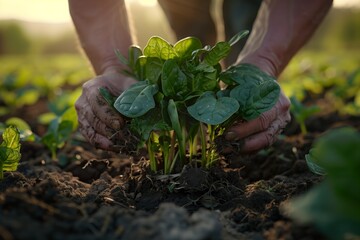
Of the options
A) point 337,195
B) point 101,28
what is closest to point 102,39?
point 101,28

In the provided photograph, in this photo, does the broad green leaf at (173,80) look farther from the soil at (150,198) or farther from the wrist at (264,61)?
the wrist at (264,61)

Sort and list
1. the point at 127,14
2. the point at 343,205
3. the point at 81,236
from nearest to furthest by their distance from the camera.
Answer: the point at 343,205
the point at 81,236
the point at 127,14

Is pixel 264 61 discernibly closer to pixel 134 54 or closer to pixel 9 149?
pixel 134 54

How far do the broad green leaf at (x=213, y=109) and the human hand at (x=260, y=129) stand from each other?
0.21 m

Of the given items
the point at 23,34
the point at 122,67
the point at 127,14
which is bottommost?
the point at 23,34

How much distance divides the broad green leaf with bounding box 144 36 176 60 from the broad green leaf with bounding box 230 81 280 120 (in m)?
0.29

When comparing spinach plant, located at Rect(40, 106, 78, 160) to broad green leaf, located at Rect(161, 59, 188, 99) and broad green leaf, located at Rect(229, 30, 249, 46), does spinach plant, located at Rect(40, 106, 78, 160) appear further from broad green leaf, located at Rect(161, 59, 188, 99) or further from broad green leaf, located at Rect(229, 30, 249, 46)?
broad green leaf, located at Rect(229, 30, 249, 46)

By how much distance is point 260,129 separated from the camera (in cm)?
209

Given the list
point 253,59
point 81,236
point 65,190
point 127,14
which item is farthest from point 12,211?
point 127,14

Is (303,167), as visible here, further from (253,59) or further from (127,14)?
(127,14)

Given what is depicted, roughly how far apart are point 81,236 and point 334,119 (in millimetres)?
3214

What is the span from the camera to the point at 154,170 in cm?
207

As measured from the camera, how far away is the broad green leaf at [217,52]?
185cm

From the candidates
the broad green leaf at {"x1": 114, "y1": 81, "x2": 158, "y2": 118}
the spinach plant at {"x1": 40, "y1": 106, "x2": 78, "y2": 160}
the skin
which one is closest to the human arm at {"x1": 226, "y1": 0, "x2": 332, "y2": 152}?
the skin
